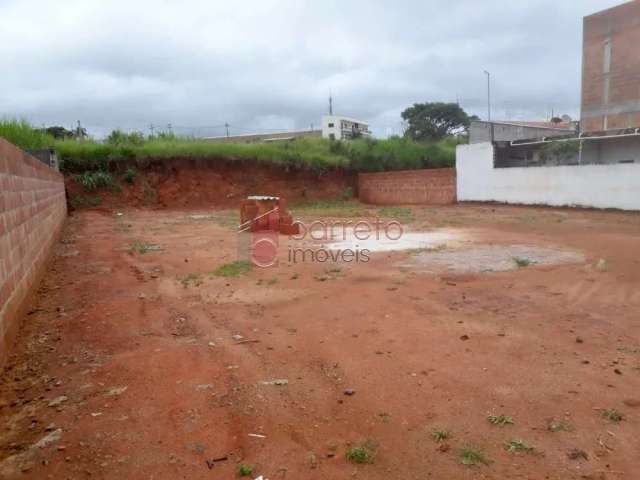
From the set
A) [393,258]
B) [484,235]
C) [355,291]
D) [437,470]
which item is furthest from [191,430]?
[484,235]

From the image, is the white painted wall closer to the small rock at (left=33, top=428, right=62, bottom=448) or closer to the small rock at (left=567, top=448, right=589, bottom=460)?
the small rock at (left=567, top=448, right=589, bottom=460)

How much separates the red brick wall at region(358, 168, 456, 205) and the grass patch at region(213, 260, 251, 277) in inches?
621

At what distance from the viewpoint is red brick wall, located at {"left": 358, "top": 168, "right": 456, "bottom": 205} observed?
2034 cm

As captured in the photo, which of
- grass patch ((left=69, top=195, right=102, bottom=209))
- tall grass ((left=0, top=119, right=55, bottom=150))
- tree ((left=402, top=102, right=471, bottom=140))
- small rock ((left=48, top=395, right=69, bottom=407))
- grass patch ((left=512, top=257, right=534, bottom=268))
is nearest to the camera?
small rock ((left=48, top=395, right=69, bottom=407))

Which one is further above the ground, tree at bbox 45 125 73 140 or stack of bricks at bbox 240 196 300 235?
tree at bbox 45 125 73 140

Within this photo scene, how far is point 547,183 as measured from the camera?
1636 cm

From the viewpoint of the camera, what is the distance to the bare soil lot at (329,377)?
6.31 ft

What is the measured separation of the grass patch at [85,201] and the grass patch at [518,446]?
18874mm

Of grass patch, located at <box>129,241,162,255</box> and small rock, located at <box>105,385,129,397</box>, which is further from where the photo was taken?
grass patch, located at <box>129,241,162,255</box>

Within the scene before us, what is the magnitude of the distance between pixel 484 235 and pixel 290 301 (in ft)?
20.3

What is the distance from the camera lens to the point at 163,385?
261 cm

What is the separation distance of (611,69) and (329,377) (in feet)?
94.2

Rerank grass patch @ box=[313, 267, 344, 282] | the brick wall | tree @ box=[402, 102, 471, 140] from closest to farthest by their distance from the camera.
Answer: the brick wall → grass patch @ box=[313, 267, 344, 282] → tree @ box=[402, 102, 471, 140]

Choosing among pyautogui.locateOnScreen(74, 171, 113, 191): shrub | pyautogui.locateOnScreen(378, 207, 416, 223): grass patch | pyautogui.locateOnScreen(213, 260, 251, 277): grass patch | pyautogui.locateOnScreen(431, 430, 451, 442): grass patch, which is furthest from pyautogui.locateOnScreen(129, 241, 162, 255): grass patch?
pyautogui.locateOnScreen(74, 171, 113, 191): shrub
